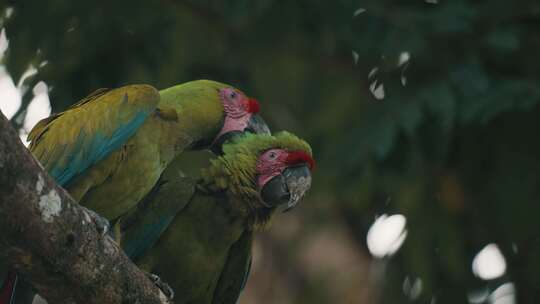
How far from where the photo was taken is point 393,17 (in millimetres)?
6434

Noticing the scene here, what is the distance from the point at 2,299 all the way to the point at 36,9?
233 cm

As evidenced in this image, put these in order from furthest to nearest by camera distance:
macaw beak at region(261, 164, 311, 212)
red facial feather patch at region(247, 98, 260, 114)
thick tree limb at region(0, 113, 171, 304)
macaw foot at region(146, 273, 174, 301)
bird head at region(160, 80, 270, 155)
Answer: red facial feather patch at region(247, 98, 260, 114) < bird head at region(160, 80, 270, 155) < macaw beak at region(261, 164, 311, 212) < macaw foot at region(146, 273, 174, 301) < thick tree limb at region(0, 113, 171, 304)

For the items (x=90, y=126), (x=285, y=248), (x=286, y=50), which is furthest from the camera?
(x=285, y=248)

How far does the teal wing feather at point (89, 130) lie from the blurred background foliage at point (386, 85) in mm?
1300

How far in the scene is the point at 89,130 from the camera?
186 inches

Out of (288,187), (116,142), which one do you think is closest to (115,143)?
(116,142)

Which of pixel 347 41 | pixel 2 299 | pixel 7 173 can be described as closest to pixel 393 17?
pixel 347 41

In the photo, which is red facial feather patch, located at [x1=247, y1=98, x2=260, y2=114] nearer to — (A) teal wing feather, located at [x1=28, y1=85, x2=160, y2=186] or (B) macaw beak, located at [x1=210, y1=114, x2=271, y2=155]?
(B) macaw beak, located at [x1=210, y1=114, x2=271, y2=155]

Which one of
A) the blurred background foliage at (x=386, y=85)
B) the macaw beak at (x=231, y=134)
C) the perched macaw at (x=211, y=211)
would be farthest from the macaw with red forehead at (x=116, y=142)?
the blurred background foliage at (x=386, y=85)

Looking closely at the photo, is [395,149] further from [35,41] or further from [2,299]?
[2,299]

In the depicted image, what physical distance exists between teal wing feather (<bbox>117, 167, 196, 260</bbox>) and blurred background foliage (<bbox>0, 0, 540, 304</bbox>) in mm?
1341

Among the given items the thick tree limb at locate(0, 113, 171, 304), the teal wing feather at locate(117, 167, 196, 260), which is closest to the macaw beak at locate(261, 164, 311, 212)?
the teal wing feather at locate(117, 167, 196, 260)

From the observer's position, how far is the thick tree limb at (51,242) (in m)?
3.35

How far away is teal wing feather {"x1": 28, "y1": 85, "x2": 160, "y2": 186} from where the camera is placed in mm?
4605
